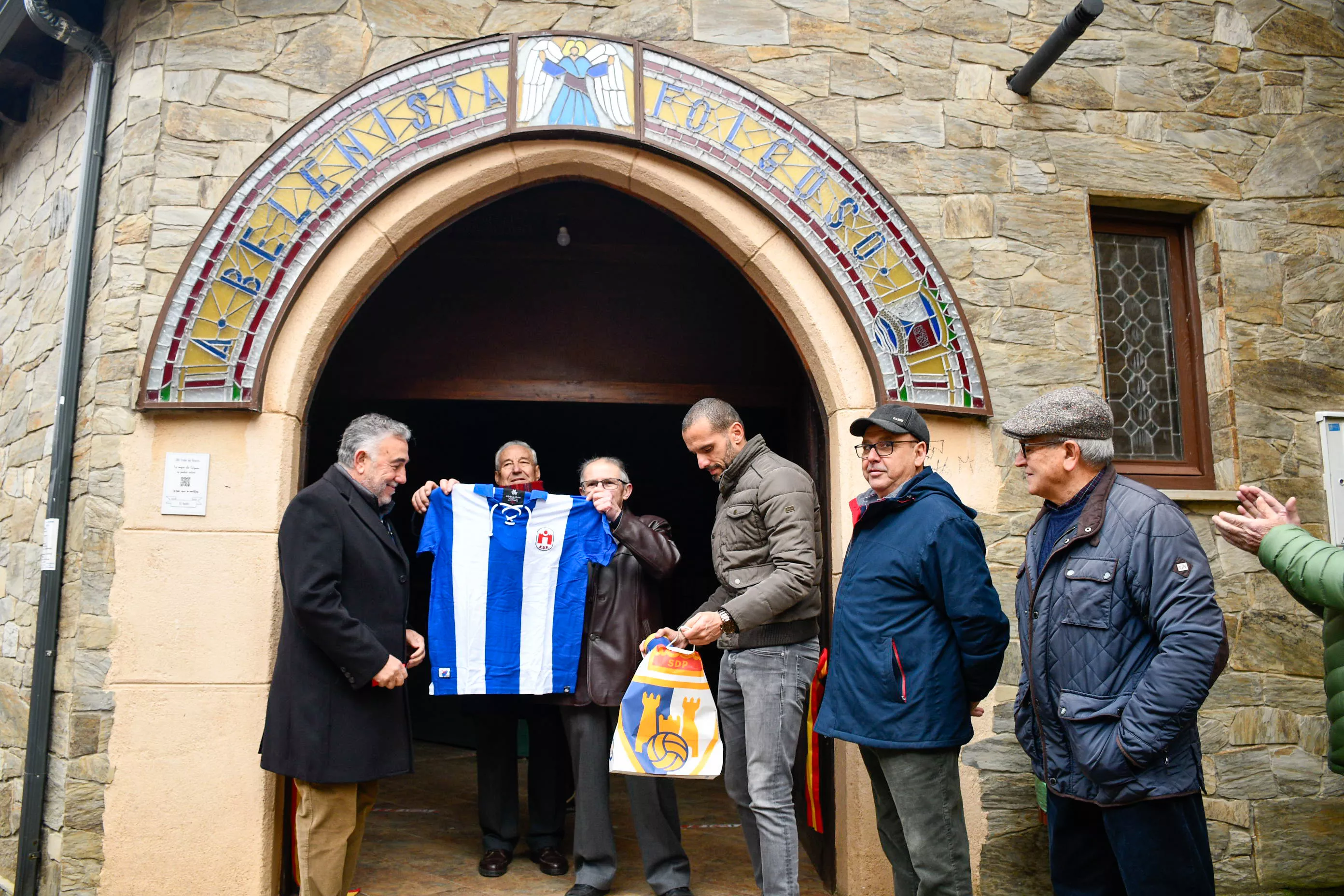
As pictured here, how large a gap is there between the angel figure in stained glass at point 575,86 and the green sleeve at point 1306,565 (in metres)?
2.89

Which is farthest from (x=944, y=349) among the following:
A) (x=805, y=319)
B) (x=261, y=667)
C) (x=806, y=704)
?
(x=261, y=667)

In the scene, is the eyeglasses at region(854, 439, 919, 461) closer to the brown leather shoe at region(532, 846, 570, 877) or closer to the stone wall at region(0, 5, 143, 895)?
the brown leather shoe at region(532, 846, 570, 877)

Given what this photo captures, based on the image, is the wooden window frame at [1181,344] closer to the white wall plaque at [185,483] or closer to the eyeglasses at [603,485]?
the eyeglasses at [603,485]

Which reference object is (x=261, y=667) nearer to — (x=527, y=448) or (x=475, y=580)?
(x=475, y=580)

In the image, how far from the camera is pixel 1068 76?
4520mm

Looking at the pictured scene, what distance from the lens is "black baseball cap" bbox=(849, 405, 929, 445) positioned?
2.94 metres

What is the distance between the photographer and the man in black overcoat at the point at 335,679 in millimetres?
3096

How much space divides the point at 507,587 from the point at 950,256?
93.1 inches

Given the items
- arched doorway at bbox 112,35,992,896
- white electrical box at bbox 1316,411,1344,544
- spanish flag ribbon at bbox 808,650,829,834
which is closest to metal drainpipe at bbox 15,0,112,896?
arched doorway at bbox 112,35,992,896

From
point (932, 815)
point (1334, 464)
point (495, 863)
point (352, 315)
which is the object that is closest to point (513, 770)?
point (495, 863)

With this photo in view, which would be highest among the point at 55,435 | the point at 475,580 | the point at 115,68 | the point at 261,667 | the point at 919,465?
the point at 115,68

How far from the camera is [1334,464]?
14.3 ft

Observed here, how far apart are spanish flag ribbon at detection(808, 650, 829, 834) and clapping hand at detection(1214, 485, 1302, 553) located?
1.58 m

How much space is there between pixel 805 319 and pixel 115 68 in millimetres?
3143
